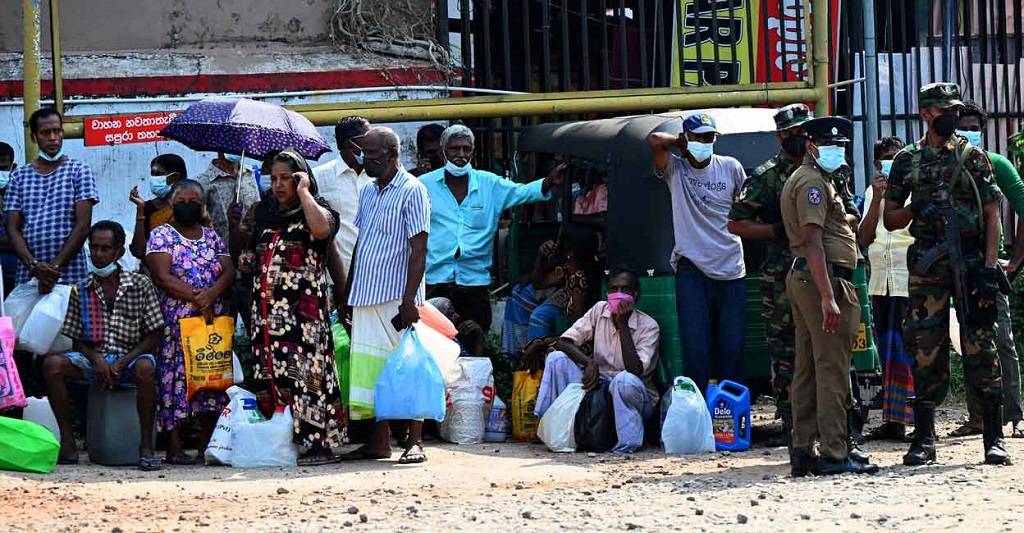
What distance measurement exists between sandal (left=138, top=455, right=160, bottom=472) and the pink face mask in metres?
2.60

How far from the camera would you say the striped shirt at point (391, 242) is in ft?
28.1

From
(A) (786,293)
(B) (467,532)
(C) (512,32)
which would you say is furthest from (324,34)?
(B) (467,532)

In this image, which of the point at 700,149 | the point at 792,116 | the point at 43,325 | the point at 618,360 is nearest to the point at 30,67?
the point at 43,325

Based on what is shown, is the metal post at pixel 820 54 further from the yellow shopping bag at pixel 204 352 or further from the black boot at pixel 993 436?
the yellow shopping bag at pixel 204 352

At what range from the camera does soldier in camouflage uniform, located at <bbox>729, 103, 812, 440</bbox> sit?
320 inches

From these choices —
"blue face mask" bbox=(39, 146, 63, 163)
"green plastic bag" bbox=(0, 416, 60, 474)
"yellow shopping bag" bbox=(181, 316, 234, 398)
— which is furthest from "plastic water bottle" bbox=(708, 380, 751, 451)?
"blue face mask" bbox=(39, 146, 63, 163)

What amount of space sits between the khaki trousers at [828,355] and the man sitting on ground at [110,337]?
3.39 meters

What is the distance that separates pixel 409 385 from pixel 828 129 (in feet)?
8.21

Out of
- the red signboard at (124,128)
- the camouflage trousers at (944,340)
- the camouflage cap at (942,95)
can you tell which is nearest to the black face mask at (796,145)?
the camouflage cap at (942,95)

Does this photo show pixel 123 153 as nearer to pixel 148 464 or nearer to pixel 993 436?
pixel 148 464

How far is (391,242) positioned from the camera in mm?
8586

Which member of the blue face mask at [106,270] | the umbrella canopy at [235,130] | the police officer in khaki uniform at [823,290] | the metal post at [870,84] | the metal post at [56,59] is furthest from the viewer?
the metal post at [870,84]

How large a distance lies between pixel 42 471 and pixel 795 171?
401 cm

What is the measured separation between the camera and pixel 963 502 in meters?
6.87
